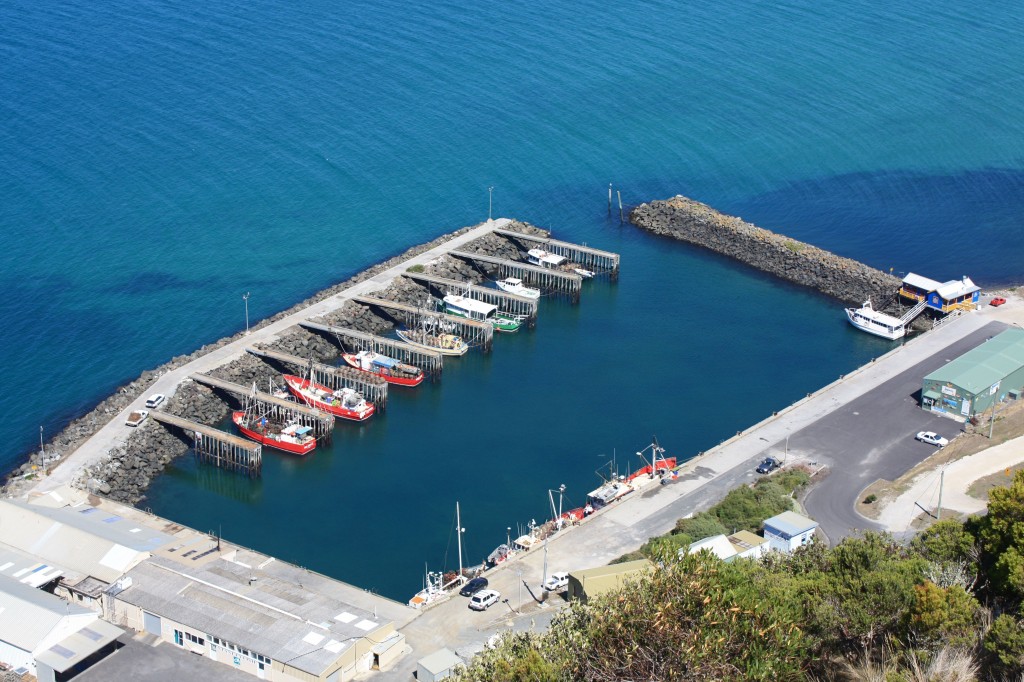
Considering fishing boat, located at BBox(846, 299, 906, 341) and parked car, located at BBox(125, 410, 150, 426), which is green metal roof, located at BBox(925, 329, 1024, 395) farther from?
parked car, located at BBox(125, 410, 150, 426)

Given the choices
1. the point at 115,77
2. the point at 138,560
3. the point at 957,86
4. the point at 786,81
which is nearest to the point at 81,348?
the point at 138,560

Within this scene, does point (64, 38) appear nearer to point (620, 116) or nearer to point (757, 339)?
point (620, 116)

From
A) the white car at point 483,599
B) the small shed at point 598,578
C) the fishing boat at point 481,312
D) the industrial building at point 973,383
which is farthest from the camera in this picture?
the fishing boat at point 481,312

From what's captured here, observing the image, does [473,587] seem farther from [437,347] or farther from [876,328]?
[876,328]

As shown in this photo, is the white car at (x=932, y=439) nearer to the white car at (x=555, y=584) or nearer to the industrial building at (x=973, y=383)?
the industrial building at (x=973, y=383)

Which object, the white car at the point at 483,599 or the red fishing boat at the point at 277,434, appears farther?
the red fishing boat at the point at 277,434

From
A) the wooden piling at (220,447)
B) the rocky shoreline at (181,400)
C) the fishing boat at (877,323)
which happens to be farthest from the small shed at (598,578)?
the fishing boat at (877,323)

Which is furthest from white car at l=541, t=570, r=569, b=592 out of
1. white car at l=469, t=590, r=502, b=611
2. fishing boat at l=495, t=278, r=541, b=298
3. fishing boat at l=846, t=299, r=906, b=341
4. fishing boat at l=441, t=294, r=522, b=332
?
fishing boat at l=846, t=299, r=906, b=341
